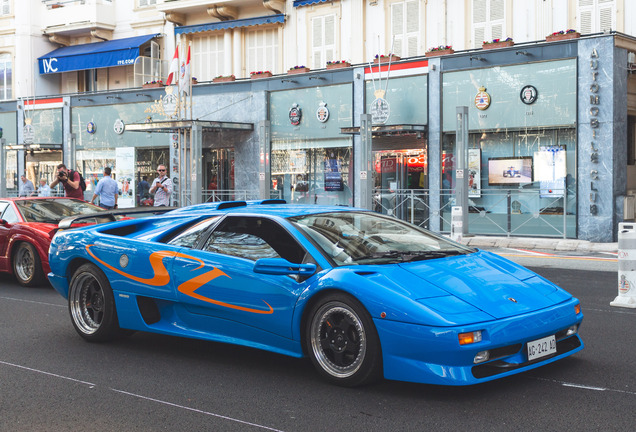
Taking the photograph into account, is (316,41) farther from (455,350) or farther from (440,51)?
(455,350)

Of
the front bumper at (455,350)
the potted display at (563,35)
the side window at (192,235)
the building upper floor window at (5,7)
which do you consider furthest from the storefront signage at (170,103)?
the front bumper at (455,350)

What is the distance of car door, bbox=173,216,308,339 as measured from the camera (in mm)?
5395

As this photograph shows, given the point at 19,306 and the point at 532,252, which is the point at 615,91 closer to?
the point at 532,252

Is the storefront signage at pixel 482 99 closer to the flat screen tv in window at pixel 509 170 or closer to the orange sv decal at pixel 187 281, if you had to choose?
the flat screen tv in window at pixel 509 170

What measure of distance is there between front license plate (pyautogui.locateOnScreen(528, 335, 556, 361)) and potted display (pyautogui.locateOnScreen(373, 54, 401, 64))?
18.0m

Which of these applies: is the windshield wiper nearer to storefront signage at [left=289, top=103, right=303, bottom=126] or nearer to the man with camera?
the man with camera

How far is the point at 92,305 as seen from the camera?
6.90m

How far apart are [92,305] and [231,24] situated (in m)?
21.7

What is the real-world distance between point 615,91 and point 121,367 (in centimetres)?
→ 1590

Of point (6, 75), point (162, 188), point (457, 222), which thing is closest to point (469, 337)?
point (162, 188)

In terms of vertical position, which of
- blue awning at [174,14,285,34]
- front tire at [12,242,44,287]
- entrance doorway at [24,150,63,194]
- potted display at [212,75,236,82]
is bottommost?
front tire at [12,242,44,287]

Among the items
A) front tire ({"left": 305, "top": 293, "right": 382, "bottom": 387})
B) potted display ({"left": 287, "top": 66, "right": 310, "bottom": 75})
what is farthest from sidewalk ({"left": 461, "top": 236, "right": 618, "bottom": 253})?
front tire ({"left": 305, "top": 293, "right": 382, "bottom": 387})

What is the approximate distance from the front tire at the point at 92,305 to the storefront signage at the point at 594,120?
14.7 m

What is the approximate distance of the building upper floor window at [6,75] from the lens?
32.0m
